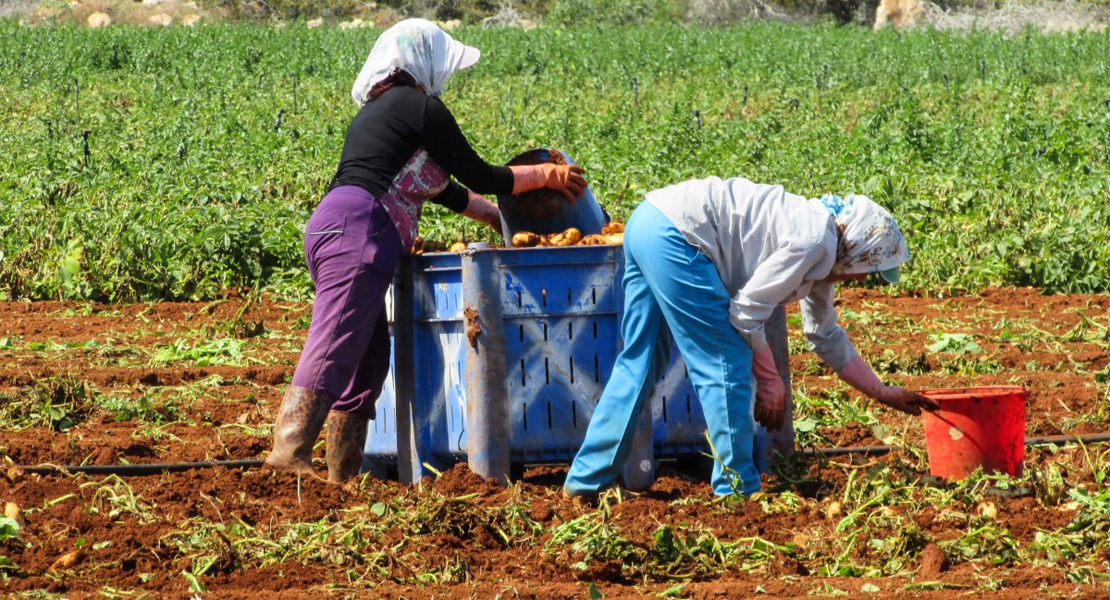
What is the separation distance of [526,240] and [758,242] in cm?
76

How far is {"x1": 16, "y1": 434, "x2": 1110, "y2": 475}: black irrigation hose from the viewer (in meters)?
4.51

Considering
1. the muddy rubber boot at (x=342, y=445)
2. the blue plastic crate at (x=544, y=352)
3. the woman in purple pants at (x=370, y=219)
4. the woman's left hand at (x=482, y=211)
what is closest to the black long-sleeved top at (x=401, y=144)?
the woman in purple pants at (x=370, y=219)

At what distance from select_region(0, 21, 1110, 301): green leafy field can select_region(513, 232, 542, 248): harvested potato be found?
14.0 feet

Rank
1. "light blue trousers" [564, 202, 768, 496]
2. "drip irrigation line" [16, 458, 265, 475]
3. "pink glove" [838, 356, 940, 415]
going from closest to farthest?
"light blue trousers" [564, 202, 768, 496] < "pink glove" [838, 356, 940, 415] < "drip irrigation line" [16, 458, 265, 475]

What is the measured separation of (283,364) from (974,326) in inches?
139

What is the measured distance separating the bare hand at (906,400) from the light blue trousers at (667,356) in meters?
0.45

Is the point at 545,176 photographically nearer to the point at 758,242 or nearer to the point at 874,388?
the point at 758,242

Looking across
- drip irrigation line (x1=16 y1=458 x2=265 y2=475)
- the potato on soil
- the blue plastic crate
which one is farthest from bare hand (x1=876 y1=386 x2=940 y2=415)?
the potato on soil

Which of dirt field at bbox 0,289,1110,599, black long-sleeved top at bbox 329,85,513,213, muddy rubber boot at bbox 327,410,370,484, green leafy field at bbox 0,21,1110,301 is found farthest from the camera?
green leafy field at bbox 0,21,1110,301

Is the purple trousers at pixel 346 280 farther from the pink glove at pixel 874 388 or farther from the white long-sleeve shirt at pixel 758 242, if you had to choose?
the pink glove at pixel 874 388

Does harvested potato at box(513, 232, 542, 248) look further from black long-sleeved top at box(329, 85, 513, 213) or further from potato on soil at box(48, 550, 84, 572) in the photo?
potato on soil at box(48, 550, 84, 572)

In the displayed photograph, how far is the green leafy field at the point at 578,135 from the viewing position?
852cm

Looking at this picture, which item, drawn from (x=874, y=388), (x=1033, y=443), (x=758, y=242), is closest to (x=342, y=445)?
(x=758, y=242)

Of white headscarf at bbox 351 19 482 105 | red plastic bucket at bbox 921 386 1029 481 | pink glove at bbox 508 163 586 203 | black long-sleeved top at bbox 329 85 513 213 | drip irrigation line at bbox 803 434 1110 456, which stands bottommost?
drip irrigation line at bbox 803 434 1110 456
